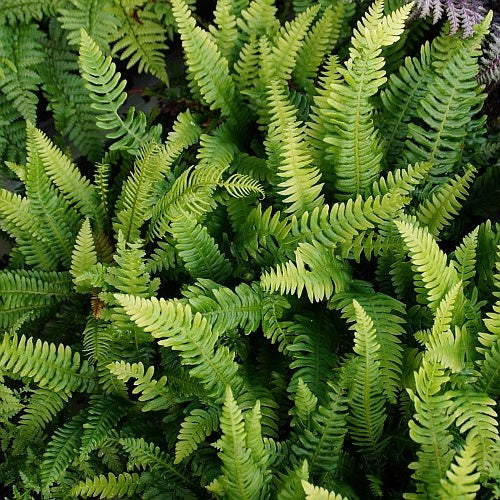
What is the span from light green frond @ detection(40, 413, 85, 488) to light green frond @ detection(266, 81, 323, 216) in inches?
44.8

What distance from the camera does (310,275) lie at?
2.09 meters

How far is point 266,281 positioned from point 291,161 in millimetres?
449

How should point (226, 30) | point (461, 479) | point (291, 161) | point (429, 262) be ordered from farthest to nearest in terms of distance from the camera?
point (226, 30)
point (291, 161)
point (429, 262)
point (461, 479)

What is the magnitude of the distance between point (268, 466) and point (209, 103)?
1517mm

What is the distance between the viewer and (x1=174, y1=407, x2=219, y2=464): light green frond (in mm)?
1999

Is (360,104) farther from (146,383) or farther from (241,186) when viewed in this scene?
(146,383)

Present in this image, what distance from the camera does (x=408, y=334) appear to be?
7.35 feet

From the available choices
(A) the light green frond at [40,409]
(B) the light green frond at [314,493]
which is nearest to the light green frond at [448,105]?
(B) the light green frond at [314,493]

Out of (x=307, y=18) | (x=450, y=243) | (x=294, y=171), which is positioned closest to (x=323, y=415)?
(x=294, y=171)

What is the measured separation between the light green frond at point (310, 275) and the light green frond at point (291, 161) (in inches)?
7.7

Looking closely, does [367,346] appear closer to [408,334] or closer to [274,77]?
[408,334]

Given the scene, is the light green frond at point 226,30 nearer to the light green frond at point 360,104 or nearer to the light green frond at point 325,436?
the light green frond at point 360,104

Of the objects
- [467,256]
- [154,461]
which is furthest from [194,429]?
[467,256]

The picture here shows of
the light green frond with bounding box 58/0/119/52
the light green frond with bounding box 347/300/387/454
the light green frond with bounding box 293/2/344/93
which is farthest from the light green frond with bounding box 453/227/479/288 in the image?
the light green frond with bounding box 58/0/119/52
